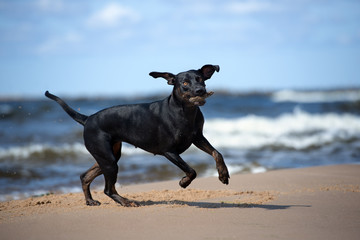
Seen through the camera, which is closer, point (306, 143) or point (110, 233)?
point (110, 233)

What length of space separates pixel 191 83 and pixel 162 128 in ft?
2.09

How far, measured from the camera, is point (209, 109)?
2992 cm

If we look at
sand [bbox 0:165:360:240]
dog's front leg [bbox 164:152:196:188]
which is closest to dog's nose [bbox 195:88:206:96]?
dog's front leg [bbox 164:152:196:188]

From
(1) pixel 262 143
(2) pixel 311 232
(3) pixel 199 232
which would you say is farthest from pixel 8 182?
(1) pixel 262 143

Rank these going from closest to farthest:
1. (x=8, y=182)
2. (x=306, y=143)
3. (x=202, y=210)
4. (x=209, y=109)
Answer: (x=202, y=210) < (x=8, y=182) < (x=306, y=143) < (x=209, y=109)

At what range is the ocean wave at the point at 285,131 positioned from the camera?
51.5 ft

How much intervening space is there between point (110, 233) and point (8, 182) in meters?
5.79

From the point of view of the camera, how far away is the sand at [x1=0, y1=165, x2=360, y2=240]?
4.54 metres

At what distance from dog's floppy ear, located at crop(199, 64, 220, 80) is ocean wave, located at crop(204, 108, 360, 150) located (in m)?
9.35

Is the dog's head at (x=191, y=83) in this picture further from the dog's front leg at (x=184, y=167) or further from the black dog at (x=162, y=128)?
the dog's front leg at (x=184, y=167)

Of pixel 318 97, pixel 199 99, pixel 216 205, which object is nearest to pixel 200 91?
pixel 199 99

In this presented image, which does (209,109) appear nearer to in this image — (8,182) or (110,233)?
(8,182)

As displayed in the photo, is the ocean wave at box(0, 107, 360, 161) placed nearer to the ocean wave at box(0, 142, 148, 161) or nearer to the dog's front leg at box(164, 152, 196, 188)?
the ocean wave at box(0, 142, 148, 161)

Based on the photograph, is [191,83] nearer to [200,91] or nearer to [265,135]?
[200,91]
